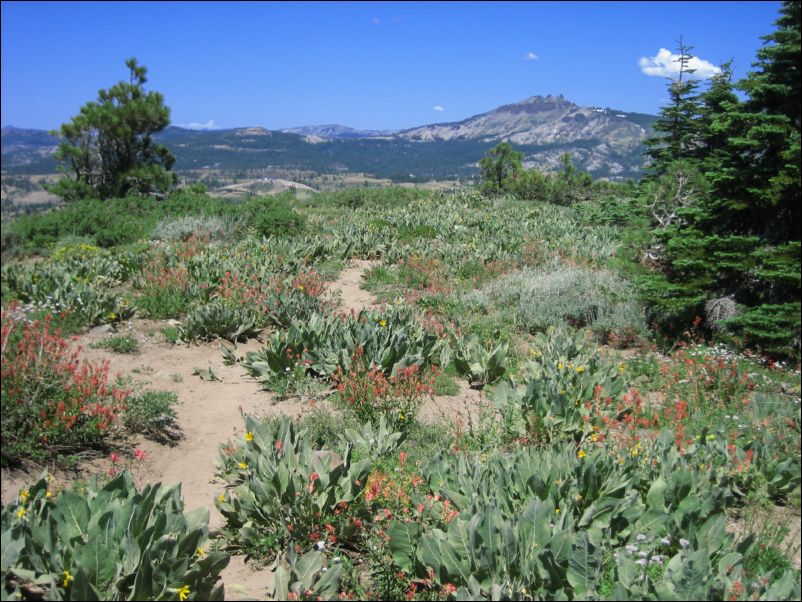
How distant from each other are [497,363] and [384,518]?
11.2ft

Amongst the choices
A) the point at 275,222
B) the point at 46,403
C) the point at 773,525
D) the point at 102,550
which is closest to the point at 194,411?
the point at 46,403

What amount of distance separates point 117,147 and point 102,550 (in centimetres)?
1523

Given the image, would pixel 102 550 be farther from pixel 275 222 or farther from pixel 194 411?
pixel 275 222

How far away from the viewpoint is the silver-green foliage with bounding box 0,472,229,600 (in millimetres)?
2822

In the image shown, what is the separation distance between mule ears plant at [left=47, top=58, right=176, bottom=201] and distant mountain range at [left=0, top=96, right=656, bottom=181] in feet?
2.24

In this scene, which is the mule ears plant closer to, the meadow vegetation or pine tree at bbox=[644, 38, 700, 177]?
the meadow vegetation

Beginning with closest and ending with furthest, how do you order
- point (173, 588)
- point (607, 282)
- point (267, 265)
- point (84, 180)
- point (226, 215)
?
point (173, 588), point (607, 282), point (267, 265), point (226, 215), point (84, 180)

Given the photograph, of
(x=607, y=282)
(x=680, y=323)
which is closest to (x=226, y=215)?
(x=607, y=282)

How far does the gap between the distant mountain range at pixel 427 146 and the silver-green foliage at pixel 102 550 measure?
2.45m

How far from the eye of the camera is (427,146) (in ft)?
354

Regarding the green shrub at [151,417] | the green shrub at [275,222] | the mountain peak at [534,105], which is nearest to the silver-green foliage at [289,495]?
the green shrub at [151,417]

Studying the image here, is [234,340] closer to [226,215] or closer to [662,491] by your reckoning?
[662,491]

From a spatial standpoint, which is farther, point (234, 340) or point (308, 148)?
point (308, 148)

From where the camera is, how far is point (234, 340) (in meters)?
8.16
